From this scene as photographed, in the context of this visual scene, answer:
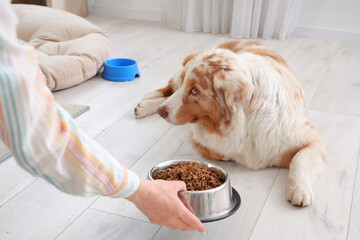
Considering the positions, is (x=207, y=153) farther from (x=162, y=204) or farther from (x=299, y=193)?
(x=162, y=204)

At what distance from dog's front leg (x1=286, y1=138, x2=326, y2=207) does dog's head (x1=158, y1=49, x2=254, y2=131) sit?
36cm

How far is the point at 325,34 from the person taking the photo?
4.21 metres

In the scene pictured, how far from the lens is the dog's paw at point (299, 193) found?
1.60 meters

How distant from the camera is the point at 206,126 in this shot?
186 cm

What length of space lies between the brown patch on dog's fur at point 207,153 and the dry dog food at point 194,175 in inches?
12.7

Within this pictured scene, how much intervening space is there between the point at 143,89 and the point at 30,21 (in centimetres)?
131

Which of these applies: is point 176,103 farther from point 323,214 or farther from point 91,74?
point 91,74

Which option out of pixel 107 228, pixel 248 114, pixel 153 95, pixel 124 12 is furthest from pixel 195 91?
pixel 124 12

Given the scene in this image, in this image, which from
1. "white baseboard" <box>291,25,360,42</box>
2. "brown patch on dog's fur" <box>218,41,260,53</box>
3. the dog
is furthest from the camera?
"white baseboard" <box>291,25,360,42</box>

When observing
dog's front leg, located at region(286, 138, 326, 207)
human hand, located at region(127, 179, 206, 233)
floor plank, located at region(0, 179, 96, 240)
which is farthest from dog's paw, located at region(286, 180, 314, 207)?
floor plank, located at region(0, 179, 96, 240)

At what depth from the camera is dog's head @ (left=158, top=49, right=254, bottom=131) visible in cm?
169

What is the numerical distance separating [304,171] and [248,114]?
343 millimetres

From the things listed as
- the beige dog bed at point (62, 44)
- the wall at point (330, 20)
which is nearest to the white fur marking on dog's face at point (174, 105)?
the beige dog bed at point (62, 44)

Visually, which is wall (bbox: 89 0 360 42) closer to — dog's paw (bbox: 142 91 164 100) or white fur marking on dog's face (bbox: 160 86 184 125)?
dog's paw (bbox: 142 91 164 100)
